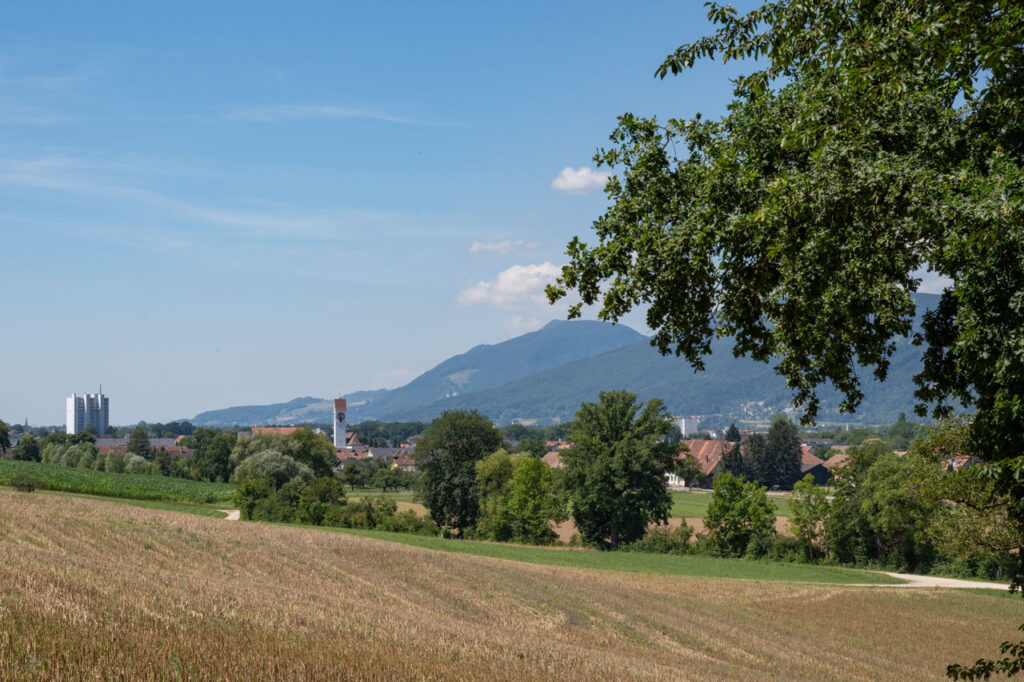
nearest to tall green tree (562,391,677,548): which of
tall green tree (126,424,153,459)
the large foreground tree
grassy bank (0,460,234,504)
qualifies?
grassy bank (0,460,234,504)

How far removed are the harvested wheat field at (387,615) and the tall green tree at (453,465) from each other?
3858 cm

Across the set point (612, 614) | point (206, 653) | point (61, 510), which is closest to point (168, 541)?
point (61, 510)

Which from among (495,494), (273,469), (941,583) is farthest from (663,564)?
(273,469)

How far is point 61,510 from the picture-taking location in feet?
103

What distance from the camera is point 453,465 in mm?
83875

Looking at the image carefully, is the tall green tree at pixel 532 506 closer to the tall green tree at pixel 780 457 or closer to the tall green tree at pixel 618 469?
the tall green tree at pixel 618 469

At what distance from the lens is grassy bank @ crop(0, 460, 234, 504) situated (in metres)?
68.9

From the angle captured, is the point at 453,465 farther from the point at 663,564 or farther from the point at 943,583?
the point at 943,583

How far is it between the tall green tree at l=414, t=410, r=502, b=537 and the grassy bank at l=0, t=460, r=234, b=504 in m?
20.4

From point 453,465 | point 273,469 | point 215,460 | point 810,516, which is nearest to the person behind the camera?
point 810,516

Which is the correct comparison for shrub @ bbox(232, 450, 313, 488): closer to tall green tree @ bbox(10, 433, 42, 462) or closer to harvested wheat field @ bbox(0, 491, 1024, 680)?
harvested wheat field @ bbox(0, 491, 1024, 680)

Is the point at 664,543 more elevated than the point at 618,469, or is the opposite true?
the point at 618,469

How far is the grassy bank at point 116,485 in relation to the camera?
68938 mm

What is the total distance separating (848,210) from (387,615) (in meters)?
13.0
